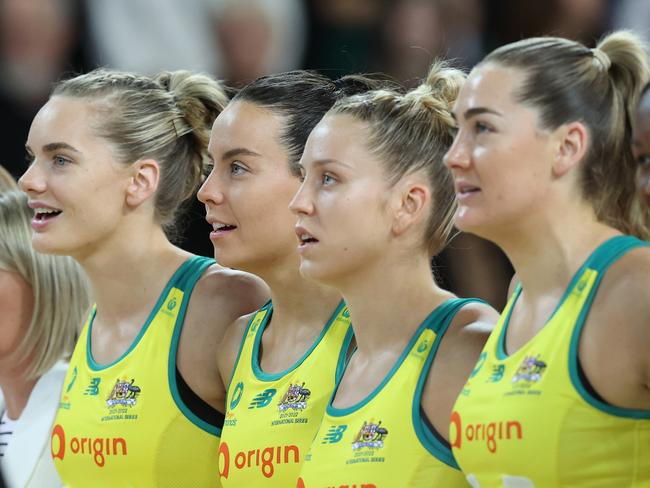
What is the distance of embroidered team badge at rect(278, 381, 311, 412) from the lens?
10.1 ft

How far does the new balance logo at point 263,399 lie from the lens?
3.13m

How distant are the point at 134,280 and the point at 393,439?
48.6 inches

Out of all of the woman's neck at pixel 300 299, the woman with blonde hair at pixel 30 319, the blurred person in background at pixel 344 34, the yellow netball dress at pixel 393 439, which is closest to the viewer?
the yellow netball dress at pixel 393 439

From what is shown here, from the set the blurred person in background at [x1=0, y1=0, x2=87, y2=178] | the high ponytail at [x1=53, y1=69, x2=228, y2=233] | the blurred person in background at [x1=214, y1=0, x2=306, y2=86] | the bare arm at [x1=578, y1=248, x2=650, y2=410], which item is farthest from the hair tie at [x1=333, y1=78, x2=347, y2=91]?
the blurred person in background at [x1=0, y1=0, x2=87, y2=178]

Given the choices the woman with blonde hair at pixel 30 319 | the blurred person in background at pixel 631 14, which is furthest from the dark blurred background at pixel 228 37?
the woman with blonde hair at pixel 30 319

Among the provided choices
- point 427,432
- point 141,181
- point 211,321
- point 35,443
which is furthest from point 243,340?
point 35,443

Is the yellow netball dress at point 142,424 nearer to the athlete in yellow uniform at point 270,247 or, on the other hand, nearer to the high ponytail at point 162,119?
the athlete in yellow uniform at point 270,247

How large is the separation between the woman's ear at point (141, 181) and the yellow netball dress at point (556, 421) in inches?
56.4

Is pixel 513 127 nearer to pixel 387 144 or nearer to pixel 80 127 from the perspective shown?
pixel 387 144

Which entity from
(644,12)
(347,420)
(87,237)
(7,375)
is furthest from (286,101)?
(644,12)

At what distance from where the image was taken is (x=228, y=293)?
357 centimetres

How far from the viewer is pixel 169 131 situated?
12.1 ft

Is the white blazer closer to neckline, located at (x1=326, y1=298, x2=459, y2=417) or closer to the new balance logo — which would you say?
the new balance logo

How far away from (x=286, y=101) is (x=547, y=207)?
42.1 inches
